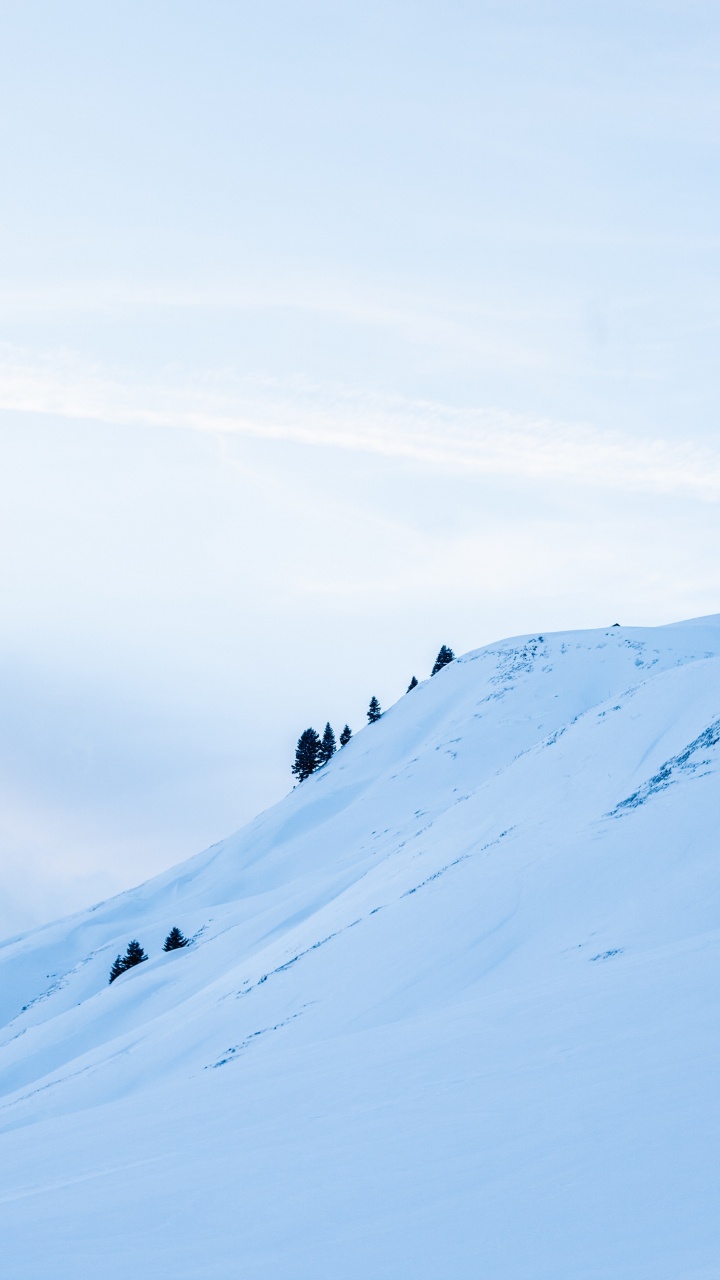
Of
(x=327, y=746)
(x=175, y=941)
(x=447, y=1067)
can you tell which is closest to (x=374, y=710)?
(x=327, y=746)

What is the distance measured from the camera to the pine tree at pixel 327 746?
266 feet

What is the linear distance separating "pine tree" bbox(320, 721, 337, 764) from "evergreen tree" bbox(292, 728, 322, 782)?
301 mm

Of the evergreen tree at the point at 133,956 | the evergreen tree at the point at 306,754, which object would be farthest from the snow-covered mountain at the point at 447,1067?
the evergreen tree at the point at 306,754

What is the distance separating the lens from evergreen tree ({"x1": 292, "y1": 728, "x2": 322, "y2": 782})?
80.5m

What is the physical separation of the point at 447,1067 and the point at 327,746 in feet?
234

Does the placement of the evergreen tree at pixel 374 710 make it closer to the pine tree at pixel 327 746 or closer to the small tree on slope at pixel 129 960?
the pine tree at pixel 327 746

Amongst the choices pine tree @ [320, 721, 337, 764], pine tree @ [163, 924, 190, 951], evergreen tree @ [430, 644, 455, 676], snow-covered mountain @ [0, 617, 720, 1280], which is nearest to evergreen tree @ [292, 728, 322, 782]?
pine tree @ [320, 721, 337, 764]

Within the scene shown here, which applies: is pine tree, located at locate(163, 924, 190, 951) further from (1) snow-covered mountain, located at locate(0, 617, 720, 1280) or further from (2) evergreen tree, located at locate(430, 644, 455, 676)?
(2) evergreen tree, located at locate(430, 644, 455, 676)

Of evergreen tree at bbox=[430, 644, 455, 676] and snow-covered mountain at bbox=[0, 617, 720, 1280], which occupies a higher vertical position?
evergreen tree at bbox=[430, 644, 455, 676]

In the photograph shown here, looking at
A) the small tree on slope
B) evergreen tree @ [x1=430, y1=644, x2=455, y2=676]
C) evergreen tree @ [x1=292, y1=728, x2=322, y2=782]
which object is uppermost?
evergreen tree @ [x1=430, y1=644, x2=455, y2=676]

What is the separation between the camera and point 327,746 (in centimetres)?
8181

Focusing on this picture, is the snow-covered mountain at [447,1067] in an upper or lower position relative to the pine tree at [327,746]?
lower

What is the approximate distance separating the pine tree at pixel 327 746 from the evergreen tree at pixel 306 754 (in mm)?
301

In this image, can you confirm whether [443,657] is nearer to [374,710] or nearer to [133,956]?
[374,710]
